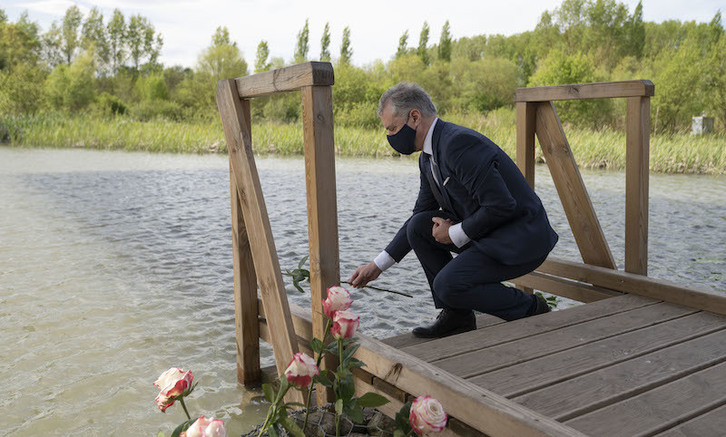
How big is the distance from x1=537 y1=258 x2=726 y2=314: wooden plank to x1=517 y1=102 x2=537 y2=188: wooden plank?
1.66 ft

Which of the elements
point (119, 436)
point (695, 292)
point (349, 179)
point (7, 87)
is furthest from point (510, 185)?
point (7, 87)

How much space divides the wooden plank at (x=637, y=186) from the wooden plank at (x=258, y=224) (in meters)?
1.79

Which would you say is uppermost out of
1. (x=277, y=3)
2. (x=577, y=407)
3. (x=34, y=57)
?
(x=277, y=3)

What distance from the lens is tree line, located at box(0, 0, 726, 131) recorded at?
2106cm

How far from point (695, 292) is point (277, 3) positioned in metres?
64.2

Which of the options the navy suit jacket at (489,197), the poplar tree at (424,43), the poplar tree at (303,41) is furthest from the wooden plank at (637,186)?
the poplar tree at (303,41)

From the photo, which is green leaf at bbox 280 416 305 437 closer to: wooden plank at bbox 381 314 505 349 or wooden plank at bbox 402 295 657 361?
wooden plank at bbox 402 295 657 361

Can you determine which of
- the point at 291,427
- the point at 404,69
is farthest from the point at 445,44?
the point at 291,427

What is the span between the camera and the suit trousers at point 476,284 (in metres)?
2.66

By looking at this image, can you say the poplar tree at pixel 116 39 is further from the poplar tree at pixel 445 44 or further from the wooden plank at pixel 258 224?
the wooden plank at pixel 258 224

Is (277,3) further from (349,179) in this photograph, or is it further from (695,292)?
(695,292)

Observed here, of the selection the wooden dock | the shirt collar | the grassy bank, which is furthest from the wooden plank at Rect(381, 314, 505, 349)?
the grassy bank

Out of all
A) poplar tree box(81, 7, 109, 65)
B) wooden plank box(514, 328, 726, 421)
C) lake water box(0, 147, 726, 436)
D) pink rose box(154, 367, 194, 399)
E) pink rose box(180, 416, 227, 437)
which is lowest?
lake water box(0, 147, 726, 436)

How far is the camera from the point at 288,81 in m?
2.32
